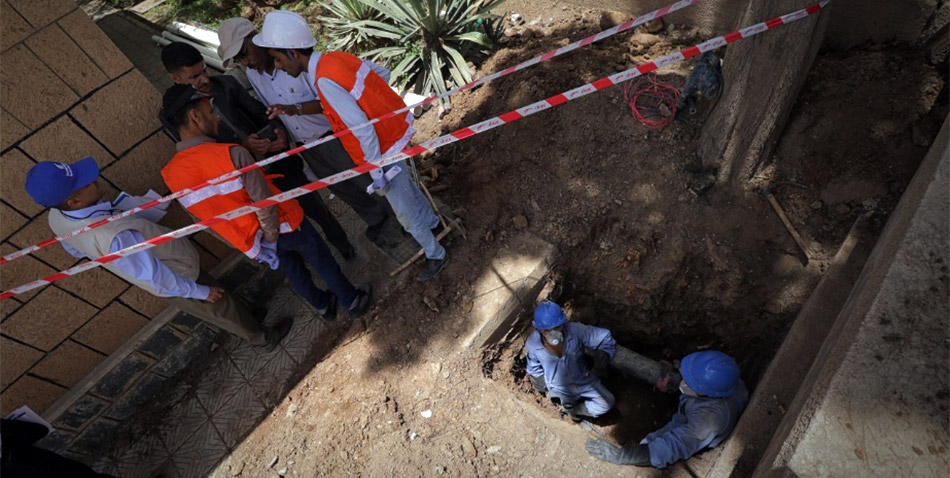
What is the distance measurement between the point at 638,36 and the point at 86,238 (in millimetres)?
4643

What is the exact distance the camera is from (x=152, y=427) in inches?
152

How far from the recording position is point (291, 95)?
125 inches

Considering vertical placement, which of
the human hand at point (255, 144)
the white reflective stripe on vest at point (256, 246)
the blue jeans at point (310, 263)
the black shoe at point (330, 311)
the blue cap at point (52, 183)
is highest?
the blue cap at point (52, 183)

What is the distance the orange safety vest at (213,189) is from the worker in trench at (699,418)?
Answer: 269 centimetres

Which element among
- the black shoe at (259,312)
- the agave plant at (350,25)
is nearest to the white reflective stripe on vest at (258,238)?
the black shoe at (259,312)

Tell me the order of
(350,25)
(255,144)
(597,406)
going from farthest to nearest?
(350,25)
(597,406)
(255,144)

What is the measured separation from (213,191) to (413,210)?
1222 mm

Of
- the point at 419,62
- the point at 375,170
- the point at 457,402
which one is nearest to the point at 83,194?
the point at 375,170

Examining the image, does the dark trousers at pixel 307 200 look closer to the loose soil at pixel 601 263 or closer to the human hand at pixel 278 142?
the human hand at pixel 278 142

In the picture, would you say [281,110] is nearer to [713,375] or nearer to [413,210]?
[413,210]

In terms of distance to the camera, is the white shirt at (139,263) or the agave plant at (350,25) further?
the agave plant at (350,25)

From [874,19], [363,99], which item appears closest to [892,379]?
[363,99]

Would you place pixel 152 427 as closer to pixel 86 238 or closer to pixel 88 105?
pixel 86 238

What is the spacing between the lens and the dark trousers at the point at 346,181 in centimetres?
331
